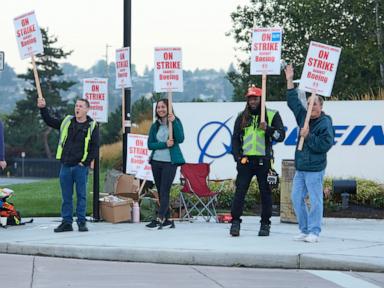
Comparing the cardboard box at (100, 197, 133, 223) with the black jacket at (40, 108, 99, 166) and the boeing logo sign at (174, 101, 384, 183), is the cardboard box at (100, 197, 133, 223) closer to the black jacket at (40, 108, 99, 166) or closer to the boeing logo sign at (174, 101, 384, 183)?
the black jacket at (40, 108, 99, 166)

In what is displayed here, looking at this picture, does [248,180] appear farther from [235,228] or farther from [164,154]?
[164,154]

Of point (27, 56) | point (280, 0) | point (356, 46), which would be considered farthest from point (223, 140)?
point (280, 0)

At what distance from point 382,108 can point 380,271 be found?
8958 millimetres

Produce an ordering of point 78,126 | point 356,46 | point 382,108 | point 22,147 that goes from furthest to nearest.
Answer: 1. point 22,147
2. point 356,46
3. point 382,108
4. point 78,126

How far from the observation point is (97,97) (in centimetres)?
1377

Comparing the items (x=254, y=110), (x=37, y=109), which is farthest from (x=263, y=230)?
(x=37, y=109)

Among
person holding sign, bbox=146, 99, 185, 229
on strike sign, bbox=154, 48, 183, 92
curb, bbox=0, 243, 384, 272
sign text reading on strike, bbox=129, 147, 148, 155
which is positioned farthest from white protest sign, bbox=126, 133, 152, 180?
curb, bbox=0, 243, 384, 272

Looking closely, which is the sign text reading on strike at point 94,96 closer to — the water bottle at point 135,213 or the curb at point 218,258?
the water bottle at point 135,213

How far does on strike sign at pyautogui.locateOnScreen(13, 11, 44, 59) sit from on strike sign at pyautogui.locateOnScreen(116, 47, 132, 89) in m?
1.57

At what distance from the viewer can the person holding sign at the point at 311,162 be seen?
10711 millimetres

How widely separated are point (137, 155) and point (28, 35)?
9.34 ft

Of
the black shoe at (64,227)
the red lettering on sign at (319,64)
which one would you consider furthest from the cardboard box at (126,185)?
the red lettering on sign at (319,64)

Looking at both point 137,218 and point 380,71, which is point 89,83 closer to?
point 137,218

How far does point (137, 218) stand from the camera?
13781 mm
